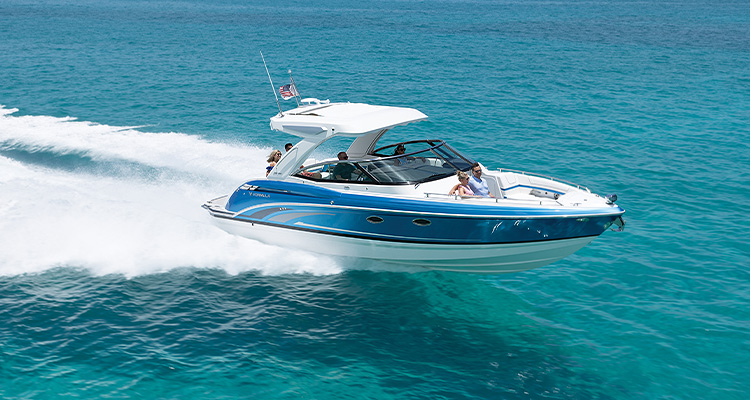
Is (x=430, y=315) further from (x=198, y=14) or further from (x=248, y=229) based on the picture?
(x=198, y=14)

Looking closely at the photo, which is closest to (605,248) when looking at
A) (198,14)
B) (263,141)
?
(263,141)

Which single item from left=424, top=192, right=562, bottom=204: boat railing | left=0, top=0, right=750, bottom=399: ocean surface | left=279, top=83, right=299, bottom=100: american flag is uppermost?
left=279, top=83, right=299, bottom=100: american flag

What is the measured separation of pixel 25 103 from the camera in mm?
28516

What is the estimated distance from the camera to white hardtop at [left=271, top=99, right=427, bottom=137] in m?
12.3

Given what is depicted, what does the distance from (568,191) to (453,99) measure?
61.1 ft

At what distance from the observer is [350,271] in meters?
13.2

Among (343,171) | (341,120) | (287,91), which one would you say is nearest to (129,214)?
(287,91)

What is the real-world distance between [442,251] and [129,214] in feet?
25.9

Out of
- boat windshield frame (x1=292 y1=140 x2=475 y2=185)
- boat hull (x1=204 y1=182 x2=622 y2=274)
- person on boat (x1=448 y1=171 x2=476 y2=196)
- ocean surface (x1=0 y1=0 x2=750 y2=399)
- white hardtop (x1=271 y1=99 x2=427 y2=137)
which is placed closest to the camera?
ocean surface (x1=0 y1=0 x2=750 y2=399)

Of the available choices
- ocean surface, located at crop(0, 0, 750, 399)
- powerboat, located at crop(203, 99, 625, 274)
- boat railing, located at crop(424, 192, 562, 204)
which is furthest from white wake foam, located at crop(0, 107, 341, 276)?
boat railing, located at crop(424, 192, 562, 204)

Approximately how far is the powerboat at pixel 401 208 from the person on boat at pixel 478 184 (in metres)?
0.30

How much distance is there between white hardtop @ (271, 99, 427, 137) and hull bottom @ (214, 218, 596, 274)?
6.59 feet

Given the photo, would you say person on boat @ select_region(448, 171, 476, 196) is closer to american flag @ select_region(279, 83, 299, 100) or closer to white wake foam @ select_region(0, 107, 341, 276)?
white wake foam @ select_region(0, 107, 341, 276)

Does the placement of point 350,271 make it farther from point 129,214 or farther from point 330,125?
point 129,214
